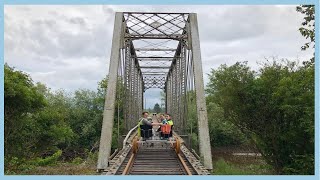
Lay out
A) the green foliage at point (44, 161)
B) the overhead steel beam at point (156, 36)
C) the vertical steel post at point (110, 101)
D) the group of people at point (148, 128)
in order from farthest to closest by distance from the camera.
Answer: the green foliage at point (44, 161), the overhead steel beam at point (156, 36), the group of people at point (148, 128), the vertical steel post at point (110, 101)

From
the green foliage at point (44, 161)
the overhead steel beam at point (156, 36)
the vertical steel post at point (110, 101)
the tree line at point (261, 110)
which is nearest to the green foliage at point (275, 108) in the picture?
the tree line at point (261, 110)

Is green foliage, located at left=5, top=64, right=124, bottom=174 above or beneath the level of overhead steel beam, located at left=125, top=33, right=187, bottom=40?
beneath

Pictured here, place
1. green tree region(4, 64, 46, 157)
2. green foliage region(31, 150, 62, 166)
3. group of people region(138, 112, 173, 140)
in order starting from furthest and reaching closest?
green foliage region(31, 150, 62, 166)
green tree region(4, 64, 46, 157)
group of people region(138, 112, 173, 140)

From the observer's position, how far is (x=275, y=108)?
17.6 m

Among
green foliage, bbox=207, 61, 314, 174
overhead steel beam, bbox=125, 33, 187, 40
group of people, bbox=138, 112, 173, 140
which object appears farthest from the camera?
green foliage, bbox=207, 61, 314, 174

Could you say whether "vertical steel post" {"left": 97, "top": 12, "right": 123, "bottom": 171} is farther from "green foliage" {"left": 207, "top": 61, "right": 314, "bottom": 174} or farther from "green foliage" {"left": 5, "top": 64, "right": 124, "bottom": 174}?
"green foliage" {"left": 207, "top": 61, "right": 314, "bottom": 174}

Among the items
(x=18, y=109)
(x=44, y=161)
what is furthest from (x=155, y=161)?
(x=44, y=161)

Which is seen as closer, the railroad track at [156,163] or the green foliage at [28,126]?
the railroad track at [156,163]

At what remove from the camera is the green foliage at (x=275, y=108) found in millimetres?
16031

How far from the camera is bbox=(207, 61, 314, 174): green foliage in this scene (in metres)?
16.0

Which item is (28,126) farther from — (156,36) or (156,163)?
(156,163)

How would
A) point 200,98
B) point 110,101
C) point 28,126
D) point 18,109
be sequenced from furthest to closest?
point 28,126, point 18,109, point 200,98, point 110,101

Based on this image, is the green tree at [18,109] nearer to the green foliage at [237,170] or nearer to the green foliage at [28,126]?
the green foliage at [28,126]

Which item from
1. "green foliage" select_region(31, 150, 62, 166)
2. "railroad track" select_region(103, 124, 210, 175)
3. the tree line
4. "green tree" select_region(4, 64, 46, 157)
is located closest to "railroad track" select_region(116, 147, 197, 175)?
"railroad track" select_region(103, 124, 210, 175)
